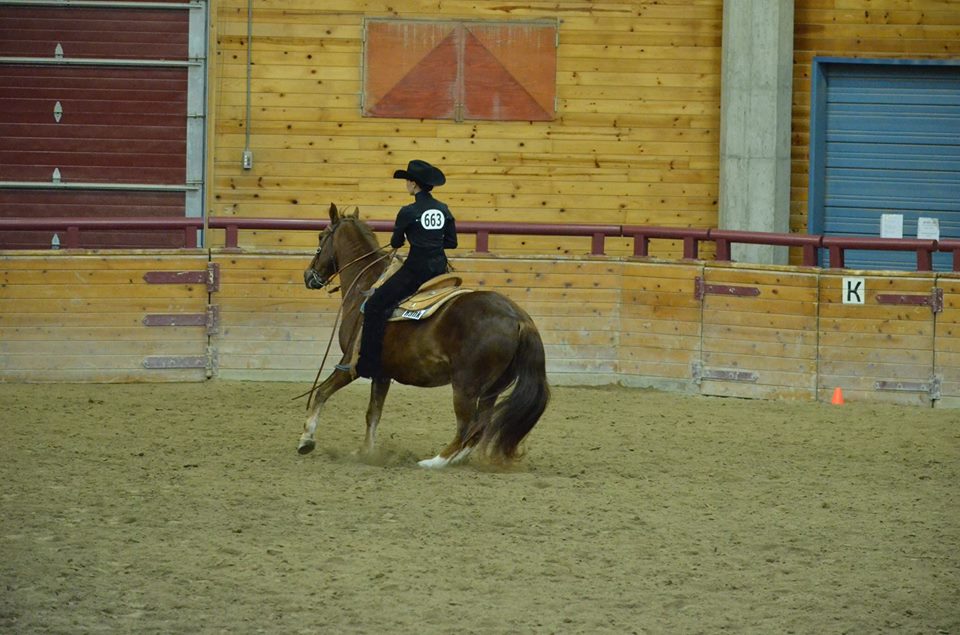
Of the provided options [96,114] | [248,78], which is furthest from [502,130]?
[96,114]

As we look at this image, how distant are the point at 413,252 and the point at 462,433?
1362mm

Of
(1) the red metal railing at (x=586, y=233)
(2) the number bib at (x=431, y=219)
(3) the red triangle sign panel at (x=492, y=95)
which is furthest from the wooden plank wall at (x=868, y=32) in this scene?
(2) the number bib at (x=431, y=219)

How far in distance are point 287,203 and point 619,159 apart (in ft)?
13.2

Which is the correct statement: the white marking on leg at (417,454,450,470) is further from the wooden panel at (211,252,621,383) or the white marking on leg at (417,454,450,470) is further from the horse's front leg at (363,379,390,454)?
the wooden panel at (211,252,621,383)

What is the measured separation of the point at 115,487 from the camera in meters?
9.45

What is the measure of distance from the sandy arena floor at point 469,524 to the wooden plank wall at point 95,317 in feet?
4.00

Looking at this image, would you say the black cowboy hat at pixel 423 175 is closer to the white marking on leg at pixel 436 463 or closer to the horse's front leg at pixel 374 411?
the horse's front leg at pixel 374 411

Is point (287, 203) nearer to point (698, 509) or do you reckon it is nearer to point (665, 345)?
point (665, 345)

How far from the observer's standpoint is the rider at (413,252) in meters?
10.5

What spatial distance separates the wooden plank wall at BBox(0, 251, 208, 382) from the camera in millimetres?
14172

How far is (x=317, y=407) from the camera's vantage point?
10.9 m

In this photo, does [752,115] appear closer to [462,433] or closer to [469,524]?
[462,433]

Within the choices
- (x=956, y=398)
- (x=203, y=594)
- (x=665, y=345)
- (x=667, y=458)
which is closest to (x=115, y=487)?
(x=203, y=594)

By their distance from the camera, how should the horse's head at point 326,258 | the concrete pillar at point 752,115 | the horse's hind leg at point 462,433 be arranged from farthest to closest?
1. the concrete pillar at point 752,115
2. the horse's head at point 326,258
3. the horse's hind leg at point 462,433
